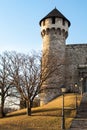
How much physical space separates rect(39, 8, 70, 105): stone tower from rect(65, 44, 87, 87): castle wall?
4.04ft

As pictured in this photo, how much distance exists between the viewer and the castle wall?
46.5 metres

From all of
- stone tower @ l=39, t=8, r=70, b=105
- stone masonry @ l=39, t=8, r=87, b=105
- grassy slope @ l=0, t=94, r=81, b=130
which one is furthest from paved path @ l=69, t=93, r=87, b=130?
stone masonry @ l=39, t=8, r=87, b=105

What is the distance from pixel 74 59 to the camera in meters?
47.5

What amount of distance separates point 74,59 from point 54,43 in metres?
4.60

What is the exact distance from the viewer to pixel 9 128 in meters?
24.8

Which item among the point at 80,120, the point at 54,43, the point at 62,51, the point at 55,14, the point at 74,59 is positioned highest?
the point at 55,14

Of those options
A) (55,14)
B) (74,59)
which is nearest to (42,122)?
(74,59)

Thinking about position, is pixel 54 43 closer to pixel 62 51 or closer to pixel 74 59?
pixel 62 51

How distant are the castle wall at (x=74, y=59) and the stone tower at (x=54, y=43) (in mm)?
1232

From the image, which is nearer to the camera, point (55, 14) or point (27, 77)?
point (27, 77)

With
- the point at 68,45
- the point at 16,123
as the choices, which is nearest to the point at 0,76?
the point at 16,123

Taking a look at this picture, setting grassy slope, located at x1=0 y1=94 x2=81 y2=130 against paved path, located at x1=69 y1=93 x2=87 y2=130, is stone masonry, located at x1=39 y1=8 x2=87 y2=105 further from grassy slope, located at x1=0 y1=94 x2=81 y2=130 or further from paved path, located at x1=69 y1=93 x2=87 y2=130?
grassy slope, located at x1=0 y1=94 x2=81 y2=130

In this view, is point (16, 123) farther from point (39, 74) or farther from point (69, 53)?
point (69, 53)

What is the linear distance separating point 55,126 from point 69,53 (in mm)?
24955
